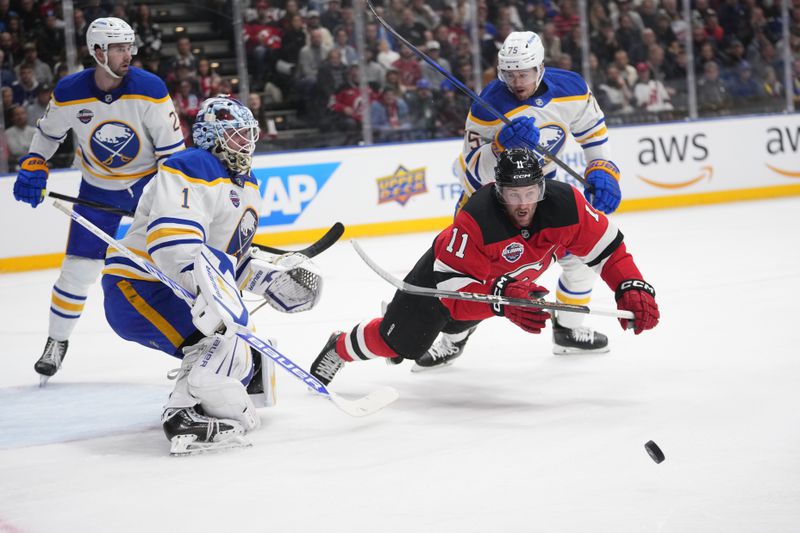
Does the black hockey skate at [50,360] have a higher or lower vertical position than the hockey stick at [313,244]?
lower

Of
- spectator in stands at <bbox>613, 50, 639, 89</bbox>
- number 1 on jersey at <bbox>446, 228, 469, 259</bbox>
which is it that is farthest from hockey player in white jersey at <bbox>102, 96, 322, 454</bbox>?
spectator in stands at <bbox>613, 50, 639, 89</bbox>

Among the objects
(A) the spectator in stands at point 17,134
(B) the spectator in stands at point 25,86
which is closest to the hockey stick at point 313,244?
(A) the spectator in stands at point 17,134

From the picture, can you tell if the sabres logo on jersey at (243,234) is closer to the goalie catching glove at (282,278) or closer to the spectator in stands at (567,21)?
the goalie catching glove at (282,278)

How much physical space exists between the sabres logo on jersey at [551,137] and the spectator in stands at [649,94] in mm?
5338

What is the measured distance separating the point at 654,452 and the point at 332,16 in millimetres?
6461

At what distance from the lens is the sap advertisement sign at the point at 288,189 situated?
7773 millimetres

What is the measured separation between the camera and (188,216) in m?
2.91

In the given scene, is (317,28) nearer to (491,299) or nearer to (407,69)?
(407,69)

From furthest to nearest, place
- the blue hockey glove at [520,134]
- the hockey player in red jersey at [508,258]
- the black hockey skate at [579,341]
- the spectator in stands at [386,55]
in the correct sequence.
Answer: the spectator in stands at [386,55], the black hockey skate at [579,341], the blue hockey glove at [520,134], the hockey player in red jersey at [508,258]

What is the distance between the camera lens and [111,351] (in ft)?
15.1

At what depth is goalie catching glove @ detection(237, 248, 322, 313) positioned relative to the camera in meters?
3.37

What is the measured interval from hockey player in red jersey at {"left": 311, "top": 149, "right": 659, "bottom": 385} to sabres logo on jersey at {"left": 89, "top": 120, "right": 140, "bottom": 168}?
1.30 meters

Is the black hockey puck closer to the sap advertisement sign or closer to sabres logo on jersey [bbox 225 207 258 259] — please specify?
sabres logo on jersey [bbox 225 207 258 259]

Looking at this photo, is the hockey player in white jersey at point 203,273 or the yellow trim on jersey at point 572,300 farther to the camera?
the yellow trim on jersey at point 572,300
